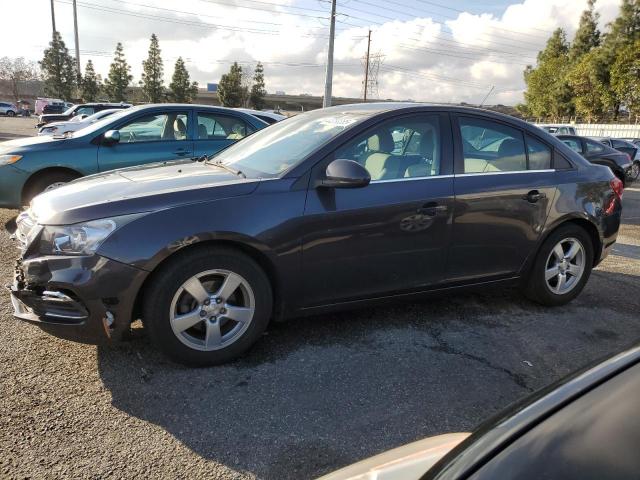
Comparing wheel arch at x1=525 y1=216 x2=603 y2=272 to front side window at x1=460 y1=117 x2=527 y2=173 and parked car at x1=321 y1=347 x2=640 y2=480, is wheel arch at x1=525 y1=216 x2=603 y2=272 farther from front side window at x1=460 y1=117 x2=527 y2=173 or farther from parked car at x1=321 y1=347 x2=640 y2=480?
Answer: parked car at x1=321 y1=347 x2=640 y2=480

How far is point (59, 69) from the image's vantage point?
2537 inches

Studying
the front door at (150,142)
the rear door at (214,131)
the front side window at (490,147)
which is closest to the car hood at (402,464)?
the front side window at (490,147)

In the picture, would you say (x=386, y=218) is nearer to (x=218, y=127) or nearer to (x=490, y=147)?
(x=490, y=147)

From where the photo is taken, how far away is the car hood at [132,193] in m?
2.99

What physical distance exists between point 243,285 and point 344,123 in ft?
4.61

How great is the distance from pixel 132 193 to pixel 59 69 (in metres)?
71.7

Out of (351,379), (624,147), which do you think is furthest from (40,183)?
(624,147)

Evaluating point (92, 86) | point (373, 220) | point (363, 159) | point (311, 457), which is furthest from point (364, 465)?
point (92, 86)

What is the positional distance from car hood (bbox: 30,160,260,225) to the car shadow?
966mm

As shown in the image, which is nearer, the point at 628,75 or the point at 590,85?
the point at 628,75

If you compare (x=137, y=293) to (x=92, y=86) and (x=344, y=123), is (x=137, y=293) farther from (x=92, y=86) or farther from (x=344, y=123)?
(x=92, y=86)

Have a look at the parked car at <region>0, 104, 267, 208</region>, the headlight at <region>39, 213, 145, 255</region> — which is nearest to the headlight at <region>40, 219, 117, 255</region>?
the headlight at <region>39, 213, 145, 255</region>

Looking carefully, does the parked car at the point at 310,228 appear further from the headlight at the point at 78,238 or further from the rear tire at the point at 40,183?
the rear tire at the point at 40,183

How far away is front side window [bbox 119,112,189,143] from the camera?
7078 mm
